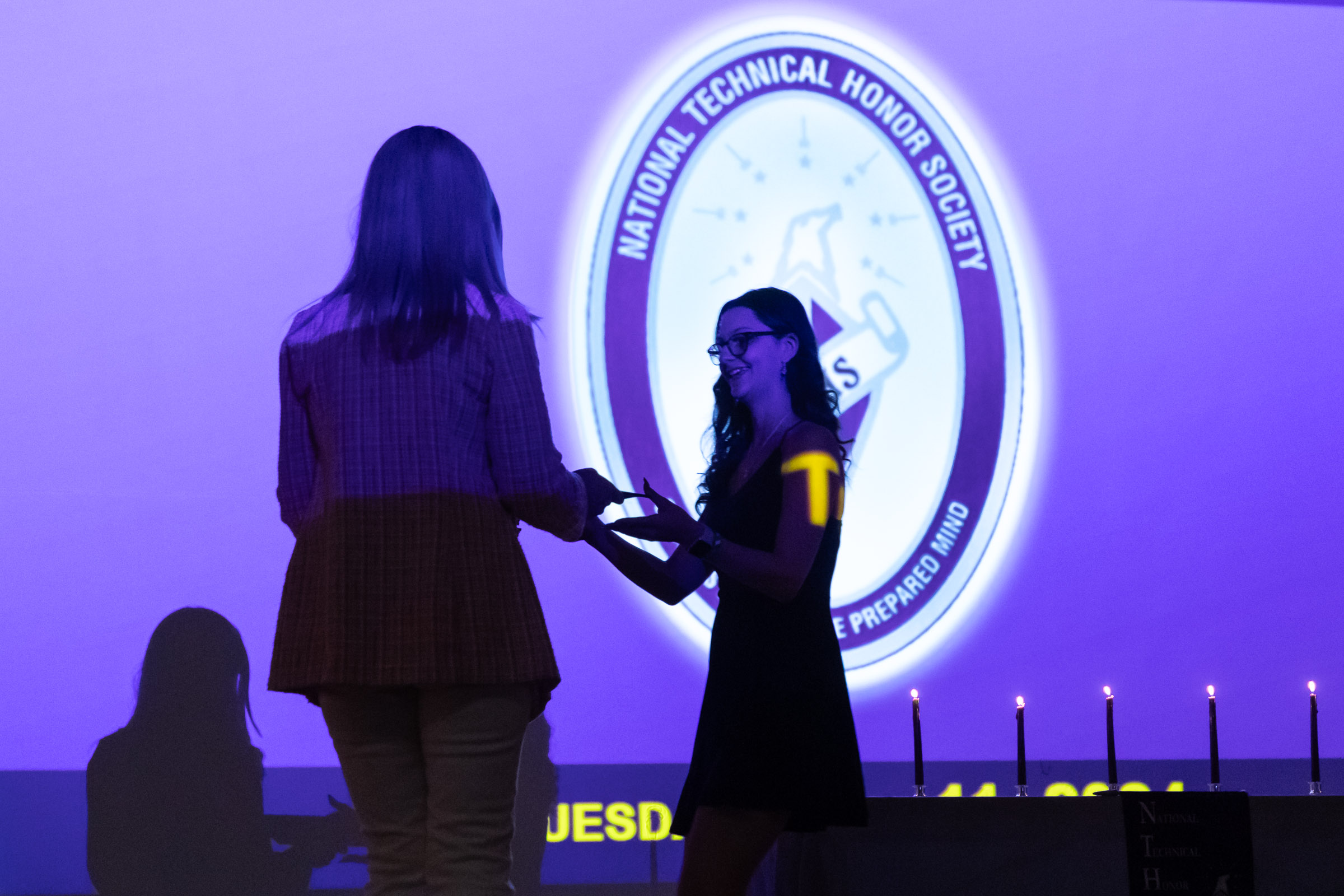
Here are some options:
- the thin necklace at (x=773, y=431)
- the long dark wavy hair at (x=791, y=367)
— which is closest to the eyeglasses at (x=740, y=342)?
the long dark wavy hair at (x=791, y=367)

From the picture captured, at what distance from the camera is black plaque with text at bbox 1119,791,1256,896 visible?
1.83 meters

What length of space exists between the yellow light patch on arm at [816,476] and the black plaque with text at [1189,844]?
2.26ft

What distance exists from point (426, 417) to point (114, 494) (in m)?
1.61

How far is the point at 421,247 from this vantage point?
1.29 meters

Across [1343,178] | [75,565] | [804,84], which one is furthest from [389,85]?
[1343,178]

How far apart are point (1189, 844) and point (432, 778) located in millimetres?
1203

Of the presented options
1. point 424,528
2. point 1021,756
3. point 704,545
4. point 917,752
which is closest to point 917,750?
point 917,752

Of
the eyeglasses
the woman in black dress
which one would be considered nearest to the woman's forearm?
the woman in black dress

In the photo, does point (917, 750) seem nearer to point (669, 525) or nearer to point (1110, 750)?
point (1110, 750)

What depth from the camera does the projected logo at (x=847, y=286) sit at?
9.27ft

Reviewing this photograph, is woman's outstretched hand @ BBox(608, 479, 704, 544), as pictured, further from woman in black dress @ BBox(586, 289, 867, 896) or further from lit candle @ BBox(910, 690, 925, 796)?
lit candle @ BBox(910, 690, 925, 796)

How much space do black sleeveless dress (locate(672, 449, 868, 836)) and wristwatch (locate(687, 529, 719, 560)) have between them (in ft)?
0.21

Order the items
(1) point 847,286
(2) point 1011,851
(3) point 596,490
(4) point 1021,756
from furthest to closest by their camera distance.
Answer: (1) point 847,286, (4) point 1021,756, (2) point 1011,851, (3) point 596,490

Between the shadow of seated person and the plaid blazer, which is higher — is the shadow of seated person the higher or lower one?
the lower one
